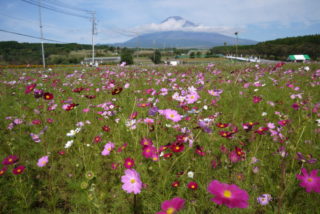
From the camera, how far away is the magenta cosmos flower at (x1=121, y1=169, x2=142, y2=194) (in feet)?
Result: 2.79

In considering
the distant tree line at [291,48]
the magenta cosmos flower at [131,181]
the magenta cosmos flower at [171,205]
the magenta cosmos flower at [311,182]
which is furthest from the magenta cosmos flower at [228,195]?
the distant tree line at [291,48]

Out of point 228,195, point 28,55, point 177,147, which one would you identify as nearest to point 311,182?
point 228,195

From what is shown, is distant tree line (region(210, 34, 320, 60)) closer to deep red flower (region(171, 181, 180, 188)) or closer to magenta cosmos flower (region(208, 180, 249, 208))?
deep red flower (region(171, 181, 180, 188))

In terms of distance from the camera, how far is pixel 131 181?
2.95 ft

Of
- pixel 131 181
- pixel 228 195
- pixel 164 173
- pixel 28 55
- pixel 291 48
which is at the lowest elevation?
pixel 164 173

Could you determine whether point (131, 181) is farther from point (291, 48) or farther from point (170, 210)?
point (291, 48)

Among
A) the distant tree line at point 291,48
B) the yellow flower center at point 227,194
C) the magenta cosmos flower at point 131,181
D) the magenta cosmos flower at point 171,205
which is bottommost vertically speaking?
the magenta cosmos flower at point 131,181

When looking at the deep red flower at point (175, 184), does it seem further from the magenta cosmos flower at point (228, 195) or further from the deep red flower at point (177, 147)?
the magenta cosmos flower at point (228, 195)

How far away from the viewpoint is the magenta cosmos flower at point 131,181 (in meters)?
0.85

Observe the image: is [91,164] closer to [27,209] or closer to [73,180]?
[73,180]

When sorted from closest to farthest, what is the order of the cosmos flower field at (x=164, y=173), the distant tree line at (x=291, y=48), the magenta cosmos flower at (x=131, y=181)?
the magenta cosmos flower at (x=131, y=181) < the cosmos flower field at (x=164, y=173) < the distant tree line at (x=291, y=48)

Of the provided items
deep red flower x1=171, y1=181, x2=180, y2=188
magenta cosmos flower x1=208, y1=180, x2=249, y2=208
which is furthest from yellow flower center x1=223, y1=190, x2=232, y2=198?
deep red flower x1=171, y1=181, x2=180, y2=188

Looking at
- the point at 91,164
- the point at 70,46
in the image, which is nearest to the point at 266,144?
the point at 91,164

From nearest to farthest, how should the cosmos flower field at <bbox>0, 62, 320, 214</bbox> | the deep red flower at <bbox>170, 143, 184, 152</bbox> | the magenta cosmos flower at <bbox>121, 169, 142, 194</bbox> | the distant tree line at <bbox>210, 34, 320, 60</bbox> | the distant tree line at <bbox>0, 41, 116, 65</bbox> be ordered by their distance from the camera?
the magenta cosmos flower at <bbox>121, 169, 142, 194</bbox>
the cosmos flower field at <bbox>0, 62, 320, 214</bbox>
the deep red flower at <bbox>170, 143, 184, 152</bbox>
the distant tree line at <bbox>210, 34, 320, 60</bbox>
the distant tree line at <bbox>0, 41, 116, 65</bbox>
